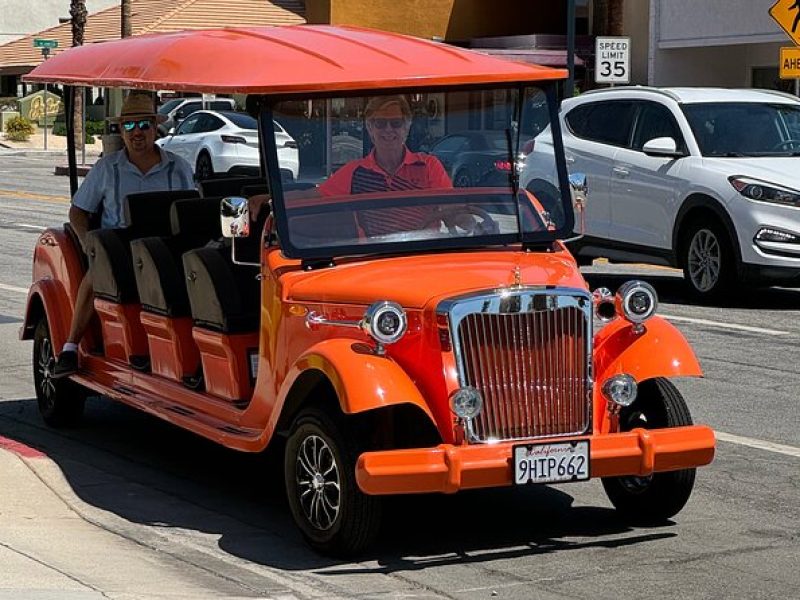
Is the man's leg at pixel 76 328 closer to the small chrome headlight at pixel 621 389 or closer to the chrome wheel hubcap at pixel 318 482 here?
the chrome wheel hubcap at pixel 318 482

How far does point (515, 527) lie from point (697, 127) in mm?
8742

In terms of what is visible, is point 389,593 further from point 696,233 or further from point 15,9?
point 15,9

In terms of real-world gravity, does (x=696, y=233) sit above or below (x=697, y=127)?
below

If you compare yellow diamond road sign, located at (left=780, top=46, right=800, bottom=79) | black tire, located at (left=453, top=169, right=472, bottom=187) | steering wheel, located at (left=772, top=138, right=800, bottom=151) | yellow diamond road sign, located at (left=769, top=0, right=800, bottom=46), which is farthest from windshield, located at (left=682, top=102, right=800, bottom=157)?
black tire, located at (left=453, top=169, right=472, bottom=187)

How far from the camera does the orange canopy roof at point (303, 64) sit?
7633 mm

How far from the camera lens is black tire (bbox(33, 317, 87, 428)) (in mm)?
10305

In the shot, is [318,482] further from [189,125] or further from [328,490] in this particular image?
[189,125]

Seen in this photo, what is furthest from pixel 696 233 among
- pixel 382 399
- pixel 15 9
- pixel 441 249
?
pixel 15 9

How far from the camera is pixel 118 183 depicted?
1031cm


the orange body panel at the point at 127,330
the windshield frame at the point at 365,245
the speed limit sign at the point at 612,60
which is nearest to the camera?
the windshield frame at the point at 365,245

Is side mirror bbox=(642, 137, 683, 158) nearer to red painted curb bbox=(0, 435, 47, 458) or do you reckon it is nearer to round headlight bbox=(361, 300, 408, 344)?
red painted curb bbox=(0, 435, 47, 458)

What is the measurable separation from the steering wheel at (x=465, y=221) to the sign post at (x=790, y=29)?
609 inches

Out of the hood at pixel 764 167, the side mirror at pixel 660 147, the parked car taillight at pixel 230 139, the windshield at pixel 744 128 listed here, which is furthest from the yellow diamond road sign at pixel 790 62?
the parked car taillight at pixel 230 139

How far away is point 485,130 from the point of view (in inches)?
318
